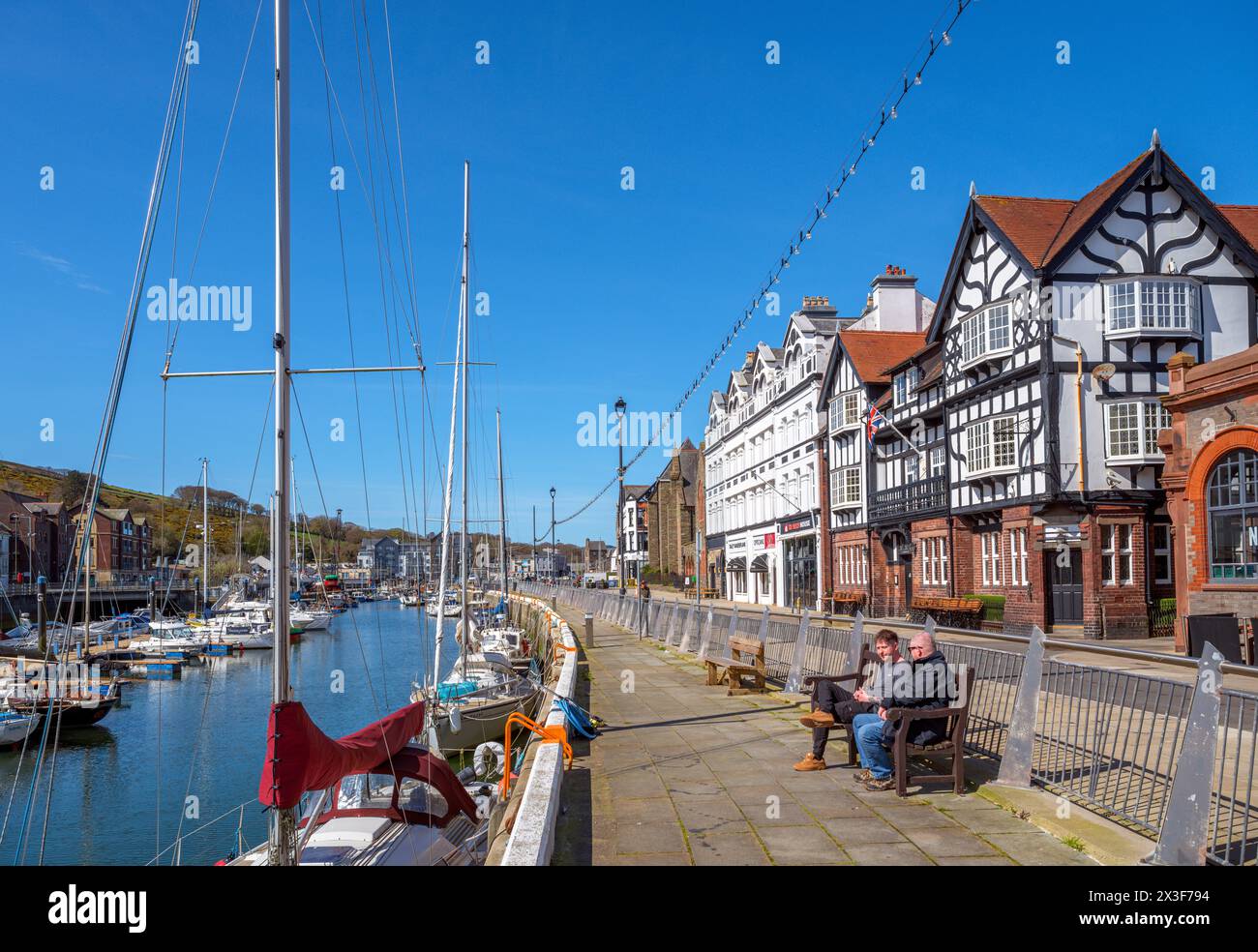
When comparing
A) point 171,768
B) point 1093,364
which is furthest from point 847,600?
point 171,768

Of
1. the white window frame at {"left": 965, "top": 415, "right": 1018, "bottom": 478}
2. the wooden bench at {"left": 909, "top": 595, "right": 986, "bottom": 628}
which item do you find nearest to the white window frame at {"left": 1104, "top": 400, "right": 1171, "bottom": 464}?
the white window frame at {"left": 965, "top": 415, "right": 1018, "bottom": 478}

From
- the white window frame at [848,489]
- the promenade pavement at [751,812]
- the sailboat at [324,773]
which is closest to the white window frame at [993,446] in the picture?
the white window frame at [848,489]

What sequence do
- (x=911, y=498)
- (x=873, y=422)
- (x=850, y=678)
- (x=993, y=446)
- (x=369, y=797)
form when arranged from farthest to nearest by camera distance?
(x=873, y=422)
(x=911, y=498)
(x=993, y=446)
(x=369, y=797)
(x=850, y=678)

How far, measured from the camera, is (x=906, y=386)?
39.2 m

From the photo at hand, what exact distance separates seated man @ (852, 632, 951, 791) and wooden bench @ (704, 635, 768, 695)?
23.3ft

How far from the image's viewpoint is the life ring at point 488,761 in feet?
61.6

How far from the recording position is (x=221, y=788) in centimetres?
2264

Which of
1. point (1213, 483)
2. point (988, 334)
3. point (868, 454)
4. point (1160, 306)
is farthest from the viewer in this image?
point (868, 454)

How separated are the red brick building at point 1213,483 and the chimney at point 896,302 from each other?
26.7 meters

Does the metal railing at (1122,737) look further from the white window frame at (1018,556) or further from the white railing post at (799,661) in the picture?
the white window frame at (1018,556)

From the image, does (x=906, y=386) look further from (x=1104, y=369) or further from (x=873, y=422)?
(x=1104, y=369)

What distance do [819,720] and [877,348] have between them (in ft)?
122
